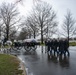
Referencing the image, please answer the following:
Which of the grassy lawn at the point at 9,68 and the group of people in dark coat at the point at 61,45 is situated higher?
the group of people in dark coat at the point at 61,45

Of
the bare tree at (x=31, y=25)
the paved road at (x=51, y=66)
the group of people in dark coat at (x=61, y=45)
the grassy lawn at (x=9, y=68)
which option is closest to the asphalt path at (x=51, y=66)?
the paved road at (x=51, y=66)

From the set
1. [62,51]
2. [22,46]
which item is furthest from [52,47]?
[22,46]

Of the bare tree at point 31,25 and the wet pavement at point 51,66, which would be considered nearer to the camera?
the wet pavement at point 51,66

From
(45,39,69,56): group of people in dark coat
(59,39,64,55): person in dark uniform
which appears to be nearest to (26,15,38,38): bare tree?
(45,39,69,56): group of people in dark coat

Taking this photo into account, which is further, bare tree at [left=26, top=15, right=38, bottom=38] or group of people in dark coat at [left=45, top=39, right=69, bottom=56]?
bare tree at [left=26, top=15, right=38, bottom=38]

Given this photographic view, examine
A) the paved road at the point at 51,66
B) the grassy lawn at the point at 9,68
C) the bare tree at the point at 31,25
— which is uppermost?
the bare tree at the point at 31,25

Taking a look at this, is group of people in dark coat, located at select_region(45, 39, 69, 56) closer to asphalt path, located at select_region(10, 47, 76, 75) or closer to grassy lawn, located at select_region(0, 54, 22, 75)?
asphalt path, located at select_region(10, 47, 76, 75)

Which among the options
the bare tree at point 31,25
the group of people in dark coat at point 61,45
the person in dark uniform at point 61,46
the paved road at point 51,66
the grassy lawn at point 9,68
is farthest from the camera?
the bare tree at point 31,25

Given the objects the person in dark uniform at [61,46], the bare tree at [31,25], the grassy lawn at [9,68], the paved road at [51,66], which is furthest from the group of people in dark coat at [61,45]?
the bare tree at [31,25]

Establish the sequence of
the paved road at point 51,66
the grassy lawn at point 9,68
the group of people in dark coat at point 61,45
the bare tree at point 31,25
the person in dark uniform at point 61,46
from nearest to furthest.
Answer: the grassy lawn at point 9,68 < the paved road at point 51,66 < the group of people in dark coat at point 61,45 < the person in dark uniform at point 61,46 < the bare tree at point 31,25

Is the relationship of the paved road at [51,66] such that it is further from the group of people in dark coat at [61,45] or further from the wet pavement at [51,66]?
the group of people in dark coat at [61,45]

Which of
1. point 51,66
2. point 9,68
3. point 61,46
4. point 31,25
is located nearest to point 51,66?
point 51,66

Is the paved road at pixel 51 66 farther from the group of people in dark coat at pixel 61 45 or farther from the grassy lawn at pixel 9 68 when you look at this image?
the group of people in dark coat at pixel 61 45

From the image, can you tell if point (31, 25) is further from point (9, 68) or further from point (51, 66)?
point (9, 68)
